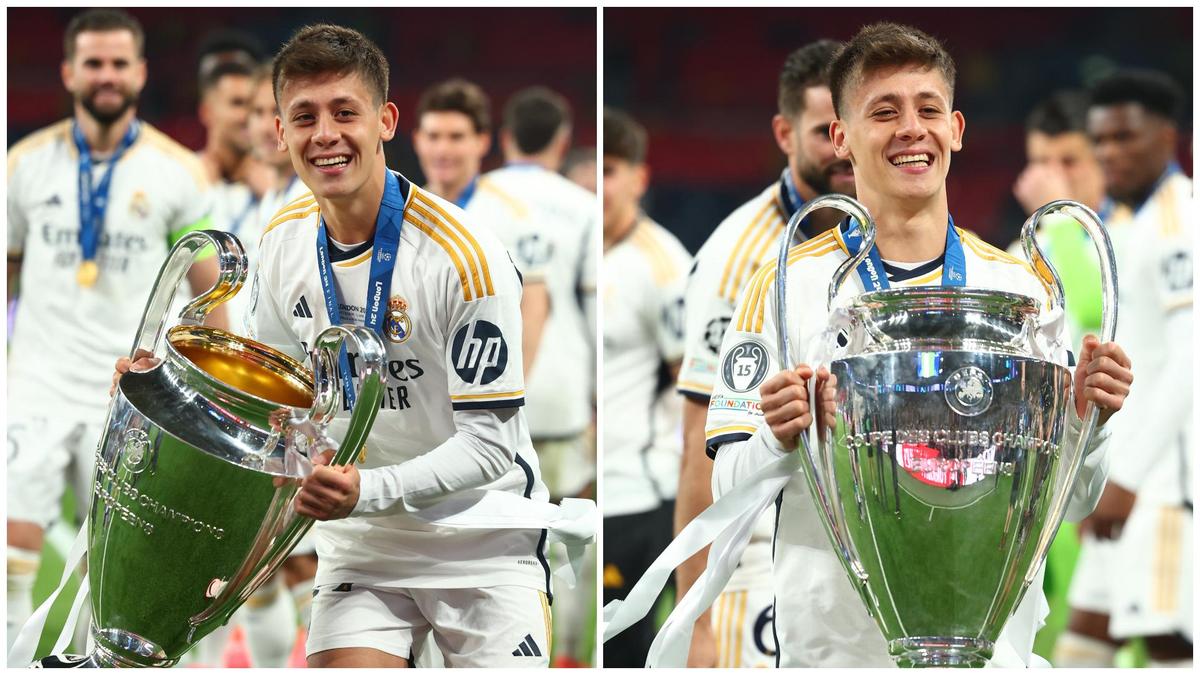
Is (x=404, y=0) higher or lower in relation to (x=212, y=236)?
higher

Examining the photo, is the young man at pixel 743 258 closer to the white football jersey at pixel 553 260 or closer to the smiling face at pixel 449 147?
the white football jersey at pixel 553 260

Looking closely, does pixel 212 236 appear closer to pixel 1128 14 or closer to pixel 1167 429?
pixel 1167 429

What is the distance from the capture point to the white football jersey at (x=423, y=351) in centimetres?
285

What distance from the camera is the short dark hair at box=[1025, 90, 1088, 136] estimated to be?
7.97 metres

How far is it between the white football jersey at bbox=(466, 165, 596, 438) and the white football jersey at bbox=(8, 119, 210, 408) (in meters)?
1.26

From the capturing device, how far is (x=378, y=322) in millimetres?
2846

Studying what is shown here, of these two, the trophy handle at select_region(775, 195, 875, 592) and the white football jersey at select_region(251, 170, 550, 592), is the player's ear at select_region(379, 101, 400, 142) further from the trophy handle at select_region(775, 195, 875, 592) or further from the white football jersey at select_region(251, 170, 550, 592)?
the trophy handle at select_region(775, 195, 875, 592)

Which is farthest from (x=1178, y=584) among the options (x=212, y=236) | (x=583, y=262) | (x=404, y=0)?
(x=212, y=236)

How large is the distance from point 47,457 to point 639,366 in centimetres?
194

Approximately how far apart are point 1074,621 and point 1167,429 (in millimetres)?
898

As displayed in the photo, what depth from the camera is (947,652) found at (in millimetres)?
2205

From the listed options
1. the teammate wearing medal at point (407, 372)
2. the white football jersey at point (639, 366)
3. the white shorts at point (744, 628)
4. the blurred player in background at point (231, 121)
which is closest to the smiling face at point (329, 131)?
the teammate wearing medal at point (407, 372)

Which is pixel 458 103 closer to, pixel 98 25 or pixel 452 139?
pixel 452 139

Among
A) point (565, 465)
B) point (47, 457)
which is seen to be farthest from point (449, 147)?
point (47, 457)
